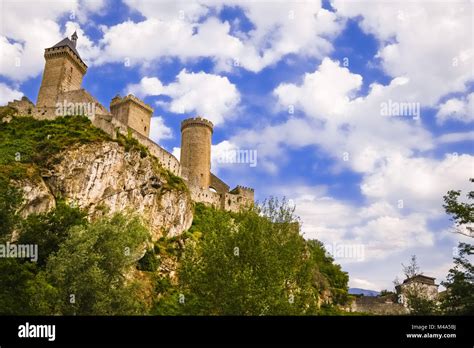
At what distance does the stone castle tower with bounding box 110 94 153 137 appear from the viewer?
6394 cm

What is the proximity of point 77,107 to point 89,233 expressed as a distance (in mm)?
32212

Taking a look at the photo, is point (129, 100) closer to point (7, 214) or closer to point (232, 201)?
point (232, 201)

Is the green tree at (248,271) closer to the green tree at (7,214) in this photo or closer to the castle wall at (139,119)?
the green tree at (7,214)

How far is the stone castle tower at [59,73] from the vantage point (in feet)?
184

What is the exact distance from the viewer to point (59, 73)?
56844 millimetres

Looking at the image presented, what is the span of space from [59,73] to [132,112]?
1169cm

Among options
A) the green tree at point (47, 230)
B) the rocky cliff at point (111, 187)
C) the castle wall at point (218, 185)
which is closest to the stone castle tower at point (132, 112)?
the rocky cliff at point (111, 187)

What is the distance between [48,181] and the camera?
4091 centimetres

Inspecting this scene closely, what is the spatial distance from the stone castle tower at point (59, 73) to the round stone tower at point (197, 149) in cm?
2133
